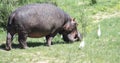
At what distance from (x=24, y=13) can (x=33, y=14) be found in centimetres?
28

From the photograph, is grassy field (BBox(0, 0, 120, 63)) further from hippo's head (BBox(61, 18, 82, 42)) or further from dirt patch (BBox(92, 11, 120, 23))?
dirt patch (BBox(92, 11, 120, 23))

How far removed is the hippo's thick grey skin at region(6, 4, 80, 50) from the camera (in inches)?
448

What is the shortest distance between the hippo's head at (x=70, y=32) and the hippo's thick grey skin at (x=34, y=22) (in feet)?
0.81

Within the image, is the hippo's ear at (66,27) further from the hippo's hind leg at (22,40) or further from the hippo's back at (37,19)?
the hippo's hind leg at (22,40)

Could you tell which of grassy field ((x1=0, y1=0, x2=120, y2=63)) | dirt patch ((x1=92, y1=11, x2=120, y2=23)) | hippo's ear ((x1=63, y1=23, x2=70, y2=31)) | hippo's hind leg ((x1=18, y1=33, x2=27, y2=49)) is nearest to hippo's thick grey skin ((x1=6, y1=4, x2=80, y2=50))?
hippo's hind leg ((x1=18, y1=33, x2=27, y2=49))

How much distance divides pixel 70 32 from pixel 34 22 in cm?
199

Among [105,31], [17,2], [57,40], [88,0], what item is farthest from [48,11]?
[88,0]

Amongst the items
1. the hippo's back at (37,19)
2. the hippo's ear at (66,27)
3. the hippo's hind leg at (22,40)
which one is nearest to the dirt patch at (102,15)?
the hippo's ear at (66,27)

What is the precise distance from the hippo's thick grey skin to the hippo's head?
0.25 meters

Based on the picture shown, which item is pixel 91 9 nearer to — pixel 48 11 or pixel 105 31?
pixel 105 31

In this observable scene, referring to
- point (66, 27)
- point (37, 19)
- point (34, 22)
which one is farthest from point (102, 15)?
point (34, 22)

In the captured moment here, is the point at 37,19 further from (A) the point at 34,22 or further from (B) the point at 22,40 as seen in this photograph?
(B) the point at 22,40

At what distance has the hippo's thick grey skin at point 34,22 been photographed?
1139 cm

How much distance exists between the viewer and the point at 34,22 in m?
11.5
